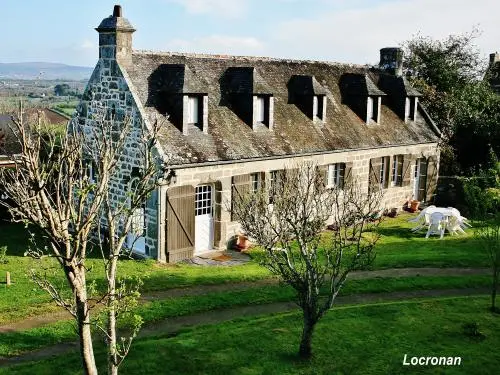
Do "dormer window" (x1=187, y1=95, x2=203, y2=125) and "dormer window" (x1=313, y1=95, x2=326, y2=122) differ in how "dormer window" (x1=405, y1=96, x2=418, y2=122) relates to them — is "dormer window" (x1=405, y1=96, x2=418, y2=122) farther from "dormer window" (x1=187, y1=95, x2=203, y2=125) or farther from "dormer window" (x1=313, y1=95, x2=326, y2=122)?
"dormer window" (x1=187, y1=95, x2=203, y2=125)

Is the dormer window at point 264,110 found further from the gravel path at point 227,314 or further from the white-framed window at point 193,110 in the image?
the gravel path at point 227,314

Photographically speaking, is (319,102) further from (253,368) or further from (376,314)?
(253,368)

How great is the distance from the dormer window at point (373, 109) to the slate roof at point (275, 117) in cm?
38

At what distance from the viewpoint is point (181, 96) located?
735 inches

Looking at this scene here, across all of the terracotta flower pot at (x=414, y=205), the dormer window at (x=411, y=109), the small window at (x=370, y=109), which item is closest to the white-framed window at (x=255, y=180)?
the small window at (x=370, y=109)

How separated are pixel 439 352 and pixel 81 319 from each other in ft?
26.0

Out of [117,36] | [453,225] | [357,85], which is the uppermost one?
[117,36]

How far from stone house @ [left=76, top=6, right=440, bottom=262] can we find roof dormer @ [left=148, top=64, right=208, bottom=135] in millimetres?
40

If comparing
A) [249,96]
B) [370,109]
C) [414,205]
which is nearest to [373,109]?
[370,109]

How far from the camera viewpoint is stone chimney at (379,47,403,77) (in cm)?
3019

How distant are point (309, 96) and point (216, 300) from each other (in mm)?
11877

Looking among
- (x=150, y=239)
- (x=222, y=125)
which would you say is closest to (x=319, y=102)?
(x=222, y=125)

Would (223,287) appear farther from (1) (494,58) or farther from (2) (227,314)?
(1) (494,58)

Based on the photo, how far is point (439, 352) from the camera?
1202 cm
